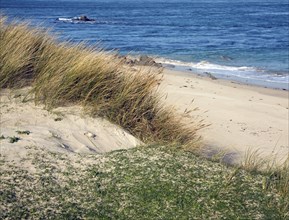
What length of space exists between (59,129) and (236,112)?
5.88 meters

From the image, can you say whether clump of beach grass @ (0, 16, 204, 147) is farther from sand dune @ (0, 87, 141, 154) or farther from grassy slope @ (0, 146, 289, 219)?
grassy slope @ (0, 146, 289, 219)

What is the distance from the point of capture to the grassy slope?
4918 mm

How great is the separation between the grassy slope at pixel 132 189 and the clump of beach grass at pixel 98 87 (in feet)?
3.94

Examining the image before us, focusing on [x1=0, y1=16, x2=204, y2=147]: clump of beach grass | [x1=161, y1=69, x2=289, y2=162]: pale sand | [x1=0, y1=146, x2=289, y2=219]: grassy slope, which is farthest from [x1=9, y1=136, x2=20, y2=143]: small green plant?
[x1=161, y1=69, x2=289, y2=162]: pale sand

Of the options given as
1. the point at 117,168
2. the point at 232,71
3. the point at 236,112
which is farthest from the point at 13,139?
the point at 232,71

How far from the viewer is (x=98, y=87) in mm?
7793

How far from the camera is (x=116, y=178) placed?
559 centimetres

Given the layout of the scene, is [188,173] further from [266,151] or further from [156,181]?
[266,151]

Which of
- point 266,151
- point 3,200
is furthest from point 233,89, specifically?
point 3,200

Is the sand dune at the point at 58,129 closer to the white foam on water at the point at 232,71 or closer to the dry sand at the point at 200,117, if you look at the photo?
the dry sand at the point at 200,117

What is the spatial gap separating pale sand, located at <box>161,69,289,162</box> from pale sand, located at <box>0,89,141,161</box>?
2.04 metres

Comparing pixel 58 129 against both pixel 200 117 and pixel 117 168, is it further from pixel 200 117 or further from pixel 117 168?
pixel 200 117

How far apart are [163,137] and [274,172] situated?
6.14 feet

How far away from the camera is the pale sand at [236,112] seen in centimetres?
927
